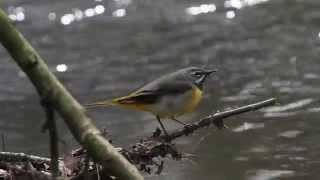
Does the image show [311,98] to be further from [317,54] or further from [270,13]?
[270,13]

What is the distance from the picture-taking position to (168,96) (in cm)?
356

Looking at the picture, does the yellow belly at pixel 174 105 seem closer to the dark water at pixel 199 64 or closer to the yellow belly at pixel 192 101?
the yellow belly at pixel 192 101

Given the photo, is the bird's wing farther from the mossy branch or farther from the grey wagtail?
the mossy branch

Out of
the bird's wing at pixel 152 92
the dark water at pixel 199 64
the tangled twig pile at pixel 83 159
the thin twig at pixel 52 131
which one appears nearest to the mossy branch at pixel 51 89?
the thin twig at pixel 52 131

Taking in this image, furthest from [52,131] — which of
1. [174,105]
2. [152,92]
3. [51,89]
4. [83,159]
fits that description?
[174,105]

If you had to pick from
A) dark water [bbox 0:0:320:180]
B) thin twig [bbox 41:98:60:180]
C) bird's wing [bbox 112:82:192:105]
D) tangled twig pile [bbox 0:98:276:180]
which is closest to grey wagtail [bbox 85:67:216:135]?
bird's wing [bbox 112:82:192:105]

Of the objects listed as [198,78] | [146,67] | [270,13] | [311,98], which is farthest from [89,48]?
[198,78]

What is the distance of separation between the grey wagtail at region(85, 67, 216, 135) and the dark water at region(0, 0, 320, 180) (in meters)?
0.42

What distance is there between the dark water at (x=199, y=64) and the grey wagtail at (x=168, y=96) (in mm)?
422

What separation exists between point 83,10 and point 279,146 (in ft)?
12.5

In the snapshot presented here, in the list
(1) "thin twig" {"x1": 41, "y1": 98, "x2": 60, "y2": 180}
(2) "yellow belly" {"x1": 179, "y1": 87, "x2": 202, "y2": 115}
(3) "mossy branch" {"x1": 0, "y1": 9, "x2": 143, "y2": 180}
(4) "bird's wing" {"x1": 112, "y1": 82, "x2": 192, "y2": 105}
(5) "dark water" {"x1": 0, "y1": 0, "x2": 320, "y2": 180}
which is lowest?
(5) "dark water" {"x1": 0, "y1": 0, "x2": 320, "y2": 180}

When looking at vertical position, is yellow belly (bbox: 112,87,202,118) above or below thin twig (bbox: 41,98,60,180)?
below

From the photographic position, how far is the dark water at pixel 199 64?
5008 mm

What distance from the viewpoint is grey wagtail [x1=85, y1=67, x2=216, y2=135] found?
11.2 feet
